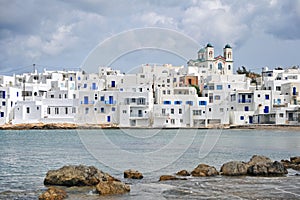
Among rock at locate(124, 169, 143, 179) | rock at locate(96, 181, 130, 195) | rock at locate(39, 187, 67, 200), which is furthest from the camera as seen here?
rock at locate(124, 169, 143, 179)

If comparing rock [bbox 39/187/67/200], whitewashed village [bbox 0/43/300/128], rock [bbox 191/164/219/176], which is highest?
whitewashed village [bbox 0/43/300/128]

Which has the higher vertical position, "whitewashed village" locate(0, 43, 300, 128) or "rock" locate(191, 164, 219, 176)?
"whitewashed village" locate(0, 43, 300, 128)

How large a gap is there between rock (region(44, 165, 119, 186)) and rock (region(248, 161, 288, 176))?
6.27m

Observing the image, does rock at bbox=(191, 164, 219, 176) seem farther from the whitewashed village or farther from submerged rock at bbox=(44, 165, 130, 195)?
the whitewashed village

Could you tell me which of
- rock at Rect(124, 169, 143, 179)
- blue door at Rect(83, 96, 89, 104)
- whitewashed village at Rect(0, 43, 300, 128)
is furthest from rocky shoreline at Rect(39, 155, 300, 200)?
blue door at Rect(83, 96, 89, 104)

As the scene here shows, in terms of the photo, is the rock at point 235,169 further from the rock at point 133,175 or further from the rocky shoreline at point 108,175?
the rock at point 133,175

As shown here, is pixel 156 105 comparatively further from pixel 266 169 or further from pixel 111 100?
pixel 266 169

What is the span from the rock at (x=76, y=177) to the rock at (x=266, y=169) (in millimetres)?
6267

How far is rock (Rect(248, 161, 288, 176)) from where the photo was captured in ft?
66.4

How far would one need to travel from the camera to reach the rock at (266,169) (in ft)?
66.4

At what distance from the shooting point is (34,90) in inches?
2852

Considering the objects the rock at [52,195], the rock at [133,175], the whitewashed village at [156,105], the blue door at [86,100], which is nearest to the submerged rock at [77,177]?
the rock at [133,175]

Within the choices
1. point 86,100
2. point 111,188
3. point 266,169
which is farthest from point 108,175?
point 86,100

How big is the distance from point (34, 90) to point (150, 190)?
5868 centimetres
